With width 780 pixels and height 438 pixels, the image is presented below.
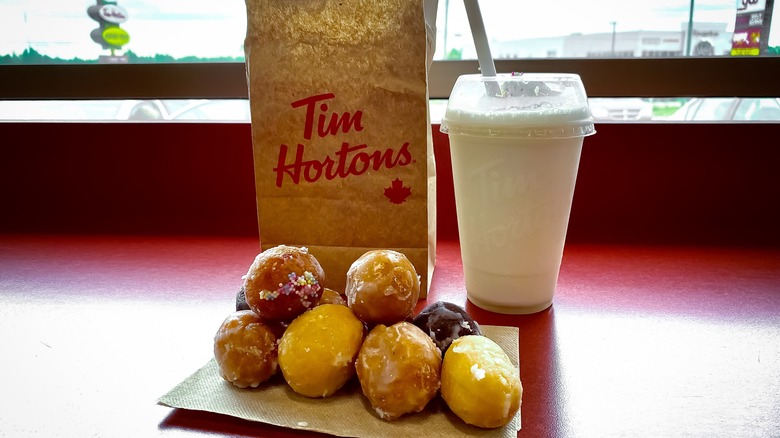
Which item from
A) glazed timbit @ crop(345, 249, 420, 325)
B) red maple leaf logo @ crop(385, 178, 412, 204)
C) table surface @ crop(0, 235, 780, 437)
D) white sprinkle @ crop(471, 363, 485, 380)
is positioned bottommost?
table surface @ crop(0, 235, 780, 437)

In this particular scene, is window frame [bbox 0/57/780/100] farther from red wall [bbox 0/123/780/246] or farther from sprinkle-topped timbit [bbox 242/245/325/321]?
sprinkle-topped timbit [bbox 242/245/325/321]

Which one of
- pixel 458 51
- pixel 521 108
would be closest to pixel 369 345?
pixel 521 108

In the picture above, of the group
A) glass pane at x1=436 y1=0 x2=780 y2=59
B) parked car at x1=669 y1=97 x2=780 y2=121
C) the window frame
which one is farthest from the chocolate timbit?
parked car at x1=669 y1=97 x2=780 y2=121

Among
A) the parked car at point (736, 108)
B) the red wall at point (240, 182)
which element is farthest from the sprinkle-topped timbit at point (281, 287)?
the parked car at point (736, 108)

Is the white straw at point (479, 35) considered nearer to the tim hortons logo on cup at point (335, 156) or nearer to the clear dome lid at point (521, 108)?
the clear dome lid at point (521, 108)

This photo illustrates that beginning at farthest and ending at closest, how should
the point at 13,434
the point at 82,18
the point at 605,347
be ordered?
the point at 82,18 → the point at 605,347 → the point at 13,434

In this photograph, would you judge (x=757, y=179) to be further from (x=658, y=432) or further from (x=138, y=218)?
(x=138, y=218)

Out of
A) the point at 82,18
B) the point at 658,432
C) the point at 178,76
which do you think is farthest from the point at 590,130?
the point at 82,18
